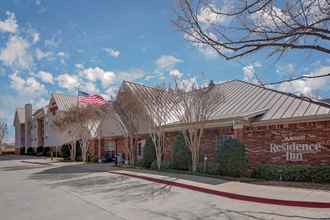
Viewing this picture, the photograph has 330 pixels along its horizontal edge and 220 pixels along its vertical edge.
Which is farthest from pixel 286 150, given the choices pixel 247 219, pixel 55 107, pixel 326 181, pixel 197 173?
pixel 55 107

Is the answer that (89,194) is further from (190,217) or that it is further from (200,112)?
(200,112)

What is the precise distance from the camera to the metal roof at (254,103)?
51.0ft

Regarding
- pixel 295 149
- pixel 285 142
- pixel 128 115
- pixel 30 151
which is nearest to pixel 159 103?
pixel 128 115

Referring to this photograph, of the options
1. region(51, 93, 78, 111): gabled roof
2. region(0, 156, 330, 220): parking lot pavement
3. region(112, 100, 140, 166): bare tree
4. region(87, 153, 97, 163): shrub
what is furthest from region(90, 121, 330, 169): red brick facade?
region(51, 93, 78, 111): gabled roof

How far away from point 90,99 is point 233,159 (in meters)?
20.9

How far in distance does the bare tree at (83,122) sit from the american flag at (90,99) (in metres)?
0.67

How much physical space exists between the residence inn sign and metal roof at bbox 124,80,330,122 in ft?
3.87

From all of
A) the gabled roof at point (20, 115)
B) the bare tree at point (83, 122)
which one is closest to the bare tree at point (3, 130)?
the gabled roof at point (20, 115)

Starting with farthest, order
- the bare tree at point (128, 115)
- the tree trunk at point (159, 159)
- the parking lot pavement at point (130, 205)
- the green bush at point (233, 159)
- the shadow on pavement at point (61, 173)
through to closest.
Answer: the bare tree at point (128, 115)
the tree trunk at point (159, 159)
the shadow on pavement at point (61, 173)
the green bush at point (233, 159)
the parking lot pavement at point (130, 205)

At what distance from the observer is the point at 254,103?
63.2 feet

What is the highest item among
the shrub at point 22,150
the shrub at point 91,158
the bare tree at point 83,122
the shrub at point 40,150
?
the bare tree at point 83,122

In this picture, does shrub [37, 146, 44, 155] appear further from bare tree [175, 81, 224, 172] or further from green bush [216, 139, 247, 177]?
green bush [216, 139, 247, 177]

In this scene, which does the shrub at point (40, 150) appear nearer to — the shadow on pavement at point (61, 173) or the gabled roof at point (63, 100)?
the gabled roof at point (63, 100)

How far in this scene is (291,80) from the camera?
8711mm
